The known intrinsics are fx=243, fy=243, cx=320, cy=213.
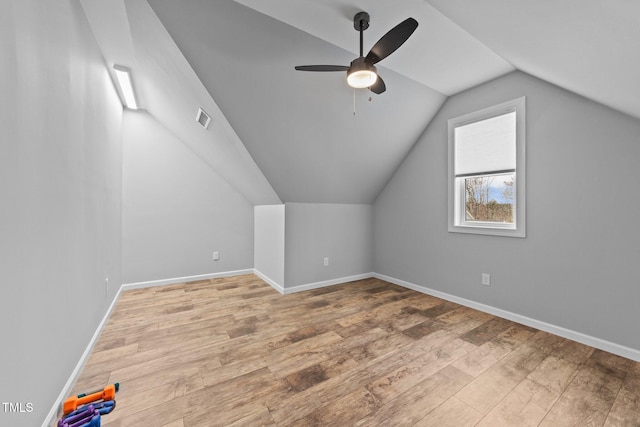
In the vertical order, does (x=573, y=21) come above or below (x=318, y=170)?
above

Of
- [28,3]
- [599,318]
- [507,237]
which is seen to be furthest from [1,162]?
[599,318]

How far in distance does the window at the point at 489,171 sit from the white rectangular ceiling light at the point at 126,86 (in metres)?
3.74

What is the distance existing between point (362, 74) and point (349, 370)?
2.12 metres

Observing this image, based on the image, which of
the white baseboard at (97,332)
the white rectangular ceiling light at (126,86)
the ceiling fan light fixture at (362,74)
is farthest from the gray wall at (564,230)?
the white rectangular ceiling light at (126,86)

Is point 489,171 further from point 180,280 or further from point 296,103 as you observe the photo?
point 180,280

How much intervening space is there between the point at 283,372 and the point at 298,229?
1943 millimetres

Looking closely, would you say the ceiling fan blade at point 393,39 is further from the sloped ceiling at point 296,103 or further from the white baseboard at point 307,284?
the white baseboard at point 307,284

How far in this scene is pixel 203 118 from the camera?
268 cm

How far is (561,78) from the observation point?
1.86m

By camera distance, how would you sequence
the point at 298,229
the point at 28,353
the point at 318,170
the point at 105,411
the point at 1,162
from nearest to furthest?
the point at 1,162 → the point at 28,353 → the point at 105,411 → the point at 318,170 → the point at 298,229

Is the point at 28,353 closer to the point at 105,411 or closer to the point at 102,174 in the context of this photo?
the point at 105,411

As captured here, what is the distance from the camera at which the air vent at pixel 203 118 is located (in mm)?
2571

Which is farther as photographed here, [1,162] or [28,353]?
[28,353]

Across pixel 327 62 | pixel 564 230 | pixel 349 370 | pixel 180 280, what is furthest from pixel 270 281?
pixel 564 230
